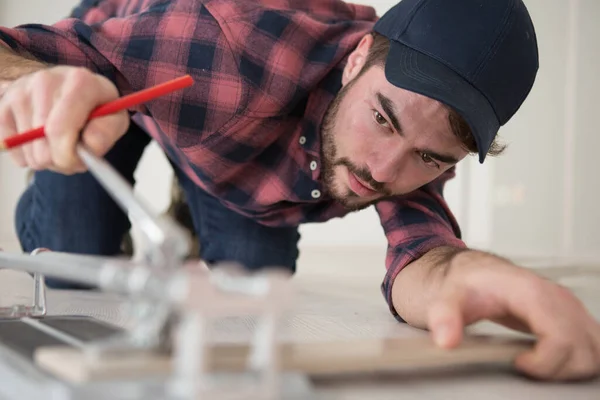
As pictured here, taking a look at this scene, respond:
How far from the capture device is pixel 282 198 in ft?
4.73

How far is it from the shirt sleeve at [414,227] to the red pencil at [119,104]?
→ 60cm

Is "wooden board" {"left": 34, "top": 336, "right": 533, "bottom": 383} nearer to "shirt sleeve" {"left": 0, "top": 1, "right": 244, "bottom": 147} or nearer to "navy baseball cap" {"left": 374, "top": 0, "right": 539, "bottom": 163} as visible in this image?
"navy baseball cap" {"left": 374, "top": 0, "right": 539, "bottom": 163}

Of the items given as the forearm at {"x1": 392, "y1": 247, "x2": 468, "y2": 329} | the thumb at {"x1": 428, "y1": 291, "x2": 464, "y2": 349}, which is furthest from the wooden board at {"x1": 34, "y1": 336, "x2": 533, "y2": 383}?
the forearm at {"x1": 392, "y1": 247, "x2": 468, "y2": 329}

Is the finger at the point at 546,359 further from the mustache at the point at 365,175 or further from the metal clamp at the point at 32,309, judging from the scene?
the metal clamp at the point at 32,309

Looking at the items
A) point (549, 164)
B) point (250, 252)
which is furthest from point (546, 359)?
point (549, 164)

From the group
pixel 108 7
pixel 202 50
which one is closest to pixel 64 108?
pixel 202 50

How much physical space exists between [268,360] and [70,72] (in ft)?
1.29

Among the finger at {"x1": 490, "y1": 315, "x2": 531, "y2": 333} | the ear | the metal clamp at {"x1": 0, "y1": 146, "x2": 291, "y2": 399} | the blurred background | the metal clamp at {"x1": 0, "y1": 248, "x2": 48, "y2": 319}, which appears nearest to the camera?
the metal clamp at {"x1": 0, "y1": 146, "x2": 291, "y2": 399}

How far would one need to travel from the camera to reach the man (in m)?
1.06

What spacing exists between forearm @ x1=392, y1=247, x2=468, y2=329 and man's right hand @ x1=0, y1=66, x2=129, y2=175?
501mm

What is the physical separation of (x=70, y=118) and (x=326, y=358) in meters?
0.34

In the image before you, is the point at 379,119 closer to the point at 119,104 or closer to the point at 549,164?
the point at 119,104

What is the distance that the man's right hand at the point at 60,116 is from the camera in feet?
2.22

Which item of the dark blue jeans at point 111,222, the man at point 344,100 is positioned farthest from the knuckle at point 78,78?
the dark blue jeans at point 111,222
